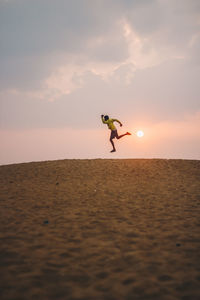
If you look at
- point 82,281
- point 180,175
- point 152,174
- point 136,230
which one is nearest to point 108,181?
point 152,174

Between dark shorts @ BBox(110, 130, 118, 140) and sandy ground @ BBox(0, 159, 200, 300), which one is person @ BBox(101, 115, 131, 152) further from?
sandy ground @ BBox(0, 159, 200, 300)

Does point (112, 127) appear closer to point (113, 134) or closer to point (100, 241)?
point (113, 134)

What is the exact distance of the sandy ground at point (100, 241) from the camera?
356 centimetres

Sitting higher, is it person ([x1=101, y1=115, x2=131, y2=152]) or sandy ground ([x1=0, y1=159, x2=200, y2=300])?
person ([x1=101, y1=115, x2=131, y2=152])

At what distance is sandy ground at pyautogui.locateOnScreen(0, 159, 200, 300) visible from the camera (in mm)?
3557

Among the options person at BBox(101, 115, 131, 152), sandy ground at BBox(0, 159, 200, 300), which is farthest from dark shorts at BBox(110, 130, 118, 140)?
sandy ground at BBox(0, 159, 200, 300)

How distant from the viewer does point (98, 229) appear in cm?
609

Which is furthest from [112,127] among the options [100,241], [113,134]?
[100,241]

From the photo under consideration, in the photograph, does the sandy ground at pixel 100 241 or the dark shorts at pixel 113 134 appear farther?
the dark shorts at pixel 113 134

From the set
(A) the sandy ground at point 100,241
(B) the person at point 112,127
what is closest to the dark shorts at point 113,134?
(B) the person at point 112,127

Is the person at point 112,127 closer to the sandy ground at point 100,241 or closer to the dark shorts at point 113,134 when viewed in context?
the dark shorts at point 113,134

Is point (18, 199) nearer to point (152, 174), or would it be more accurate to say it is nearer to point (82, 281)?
point (82, 281)

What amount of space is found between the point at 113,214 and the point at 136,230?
159cm

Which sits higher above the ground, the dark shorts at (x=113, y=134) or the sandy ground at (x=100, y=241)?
the dark shorts at (x=113, y=134)
